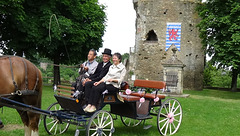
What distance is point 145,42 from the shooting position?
27578 millimetres

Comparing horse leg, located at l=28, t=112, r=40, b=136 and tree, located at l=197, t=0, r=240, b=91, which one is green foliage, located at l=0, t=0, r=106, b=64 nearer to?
tree, located at l=197, t=0, r=240, b=91

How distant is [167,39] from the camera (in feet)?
87.8

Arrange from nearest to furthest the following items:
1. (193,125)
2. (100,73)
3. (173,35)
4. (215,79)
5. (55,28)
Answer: (100,73) → (193,125) → (55,28) → (173,35) → (215,79)

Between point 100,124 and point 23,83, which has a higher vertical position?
point 23,83

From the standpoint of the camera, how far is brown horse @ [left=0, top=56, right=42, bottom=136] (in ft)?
16.6

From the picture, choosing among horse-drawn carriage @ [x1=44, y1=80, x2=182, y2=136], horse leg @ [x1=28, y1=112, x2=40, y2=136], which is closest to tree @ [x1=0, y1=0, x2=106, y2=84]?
horse-drawn carriage @ [x1=44, y1=80, x2=182, y2=136]

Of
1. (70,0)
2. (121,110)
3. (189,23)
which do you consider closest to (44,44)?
(70,0)

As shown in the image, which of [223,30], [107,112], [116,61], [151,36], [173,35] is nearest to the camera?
[107,112]

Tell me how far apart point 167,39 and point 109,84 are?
71.2 feet

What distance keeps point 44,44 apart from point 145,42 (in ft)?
41.9

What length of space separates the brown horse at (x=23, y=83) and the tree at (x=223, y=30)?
13.7 meters

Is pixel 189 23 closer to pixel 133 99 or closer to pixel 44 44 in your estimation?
pixel 44 44

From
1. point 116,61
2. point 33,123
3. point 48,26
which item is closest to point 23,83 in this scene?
point 33,123

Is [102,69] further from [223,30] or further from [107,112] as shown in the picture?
[223,30]
